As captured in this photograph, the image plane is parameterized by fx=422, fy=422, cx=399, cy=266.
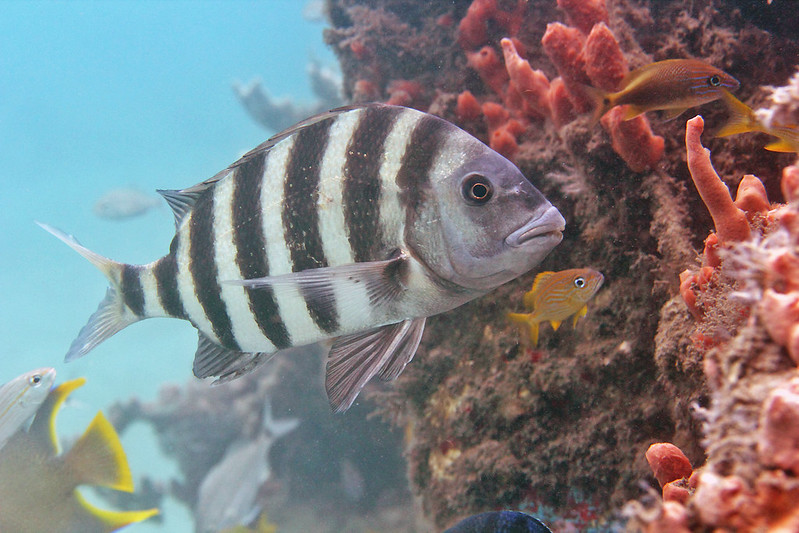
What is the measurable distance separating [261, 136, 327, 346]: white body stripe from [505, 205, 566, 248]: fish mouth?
937 mm

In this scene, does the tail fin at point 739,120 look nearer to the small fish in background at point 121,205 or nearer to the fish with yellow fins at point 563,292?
the fish with yellow fins at point 563,292

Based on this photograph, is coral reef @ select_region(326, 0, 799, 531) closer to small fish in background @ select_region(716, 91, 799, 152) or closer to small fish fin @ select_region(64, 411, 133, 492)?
small fish in background @ select_region(716, 91, 799, 152)

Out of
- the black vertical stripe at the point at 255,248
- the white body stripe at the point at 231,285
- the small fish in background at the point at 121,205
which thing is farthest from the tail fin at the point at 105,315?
the small fish in background at the point at 121,205

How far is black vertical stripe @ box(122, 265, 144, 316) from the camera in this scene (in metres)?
2.24

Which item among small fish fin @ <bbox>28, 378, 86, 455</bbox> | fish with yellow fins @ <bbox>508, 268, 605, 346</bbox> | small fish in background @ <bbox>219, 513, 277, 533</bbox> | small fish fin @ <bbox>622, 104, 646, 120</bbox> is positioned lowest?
small fish in background @ <bbox>219, 513, 277, 533</bbox>

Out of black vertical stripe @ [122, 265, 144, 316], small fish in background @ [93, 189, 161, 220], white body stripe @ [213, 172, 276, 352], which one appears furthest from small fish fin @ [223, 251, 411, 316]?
small fish in background @ [93, 189, 161, 220]

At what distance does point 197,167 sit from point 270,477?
69.7 m

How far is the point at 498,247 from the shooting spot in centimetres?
168

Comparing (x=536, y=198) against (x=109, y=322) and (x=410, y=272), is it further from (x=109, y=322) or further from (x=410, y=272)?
(x=109, y=322)

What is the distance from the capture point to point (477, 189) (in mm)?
1691

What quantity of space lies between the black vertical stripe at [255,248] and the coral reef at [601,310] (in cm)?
151

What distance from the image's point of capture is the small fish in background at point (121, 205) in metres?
18.2

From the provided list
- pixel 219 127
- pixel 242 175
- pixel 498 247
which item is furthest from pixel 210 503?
pixel 219 127

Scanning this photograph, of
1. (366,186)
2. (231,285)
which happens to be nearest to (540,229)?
(366,186)
